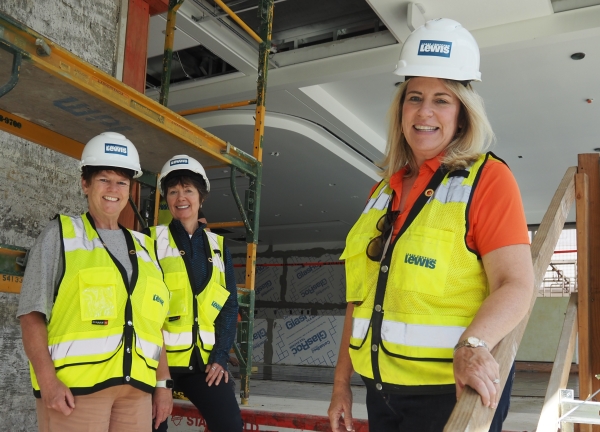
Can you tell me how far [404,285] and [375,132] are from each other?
979cm

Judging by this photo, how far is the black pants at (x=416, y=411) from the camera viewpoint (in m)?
Answer: 1.66

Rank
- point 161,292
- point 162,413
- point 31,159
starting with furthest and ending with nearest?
point 31,159 → point 162,413 → point 161,292

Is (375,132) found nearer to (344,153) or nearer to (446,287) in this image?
(344,153)

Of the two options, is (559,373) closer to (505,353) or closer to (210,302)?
(505,353)

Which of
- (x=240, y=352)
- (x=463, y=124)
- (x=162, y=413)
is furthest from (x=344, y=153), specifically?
(x=463, y=124)

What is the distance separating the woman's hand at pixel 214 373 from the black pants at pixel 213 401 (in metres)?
0.02

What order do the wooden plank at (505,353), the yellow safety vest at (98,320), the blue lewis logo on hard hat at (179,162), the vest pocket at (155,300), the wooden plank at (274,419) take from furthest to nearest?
the wooden plank at (274,419) < the blue lewis logo on hard hat at (179,162) < the vest pocket at (155,300) < the yellow safety vest at (98,320) < the wooden plank at (505,353)

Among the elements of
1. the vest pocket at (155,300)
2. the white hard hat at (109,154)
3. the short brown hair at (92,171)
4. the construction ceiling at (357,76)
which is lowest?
the vest pocket at (155,300)

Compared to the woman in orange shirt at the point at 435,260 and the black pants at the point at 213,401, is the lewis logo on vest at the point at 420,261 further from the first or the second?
the black pants at the point at 213,401

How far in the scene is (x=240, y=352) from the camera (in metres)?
5.36

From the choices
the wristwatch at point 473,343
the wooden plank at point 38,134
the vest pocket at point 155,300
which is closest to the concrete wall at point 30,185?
the wooden plank at point 38,134

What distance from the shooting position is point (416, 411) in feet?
5.62

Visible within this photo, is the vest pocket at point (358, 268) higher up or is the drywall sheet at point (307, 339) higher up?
the vest pocket at point (358, 268)

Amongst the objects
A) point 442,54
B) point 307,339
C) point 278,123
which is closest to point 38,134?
point 442,54
